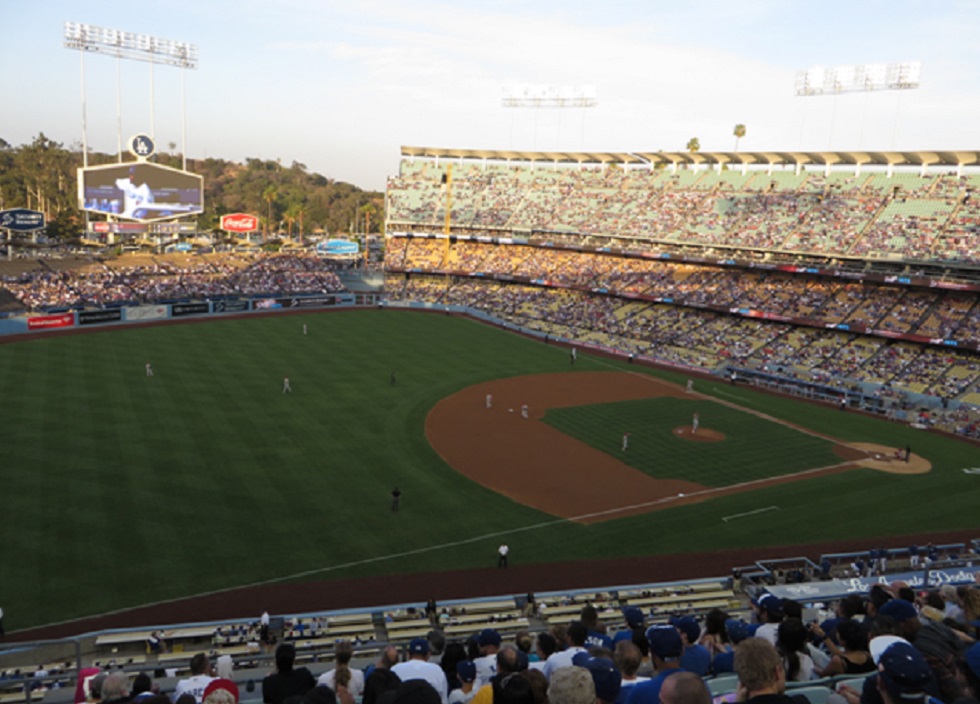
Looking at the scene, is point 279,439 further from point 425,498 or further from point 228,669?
point 228,669

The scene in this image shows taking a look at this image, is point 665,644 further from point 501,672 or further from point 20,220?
point 20,220

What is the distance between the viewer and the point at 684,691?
4.11 m

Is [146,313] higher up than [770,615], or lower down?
lower down

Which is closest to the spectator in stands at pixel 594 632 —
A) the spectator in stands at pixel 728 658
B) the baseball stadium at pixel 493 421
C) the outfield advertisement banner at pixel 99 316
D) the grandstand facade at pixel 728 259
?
the baseball stadium at pixel 493 421

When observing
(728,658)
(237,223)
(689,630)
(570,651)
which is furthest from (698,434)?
(237,223)

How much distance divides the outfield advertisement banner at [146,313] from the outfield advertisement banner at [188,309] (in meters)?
0.88

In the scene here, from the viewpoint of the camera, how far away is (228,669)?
32.8ft

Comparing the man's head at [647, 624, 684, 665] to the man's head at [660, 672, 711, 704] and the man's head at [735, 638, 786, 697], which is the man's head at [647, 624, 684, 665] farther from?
the man's head at [660, 672, 711, 704]

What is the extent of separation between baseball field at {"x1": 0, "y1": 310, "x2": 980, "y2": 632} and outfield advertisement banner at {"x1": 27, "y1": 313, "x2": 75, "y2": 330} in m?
5.02

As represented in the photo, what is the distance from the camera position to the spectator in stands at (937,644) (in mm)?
5258

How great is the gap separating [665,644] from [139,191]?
68.6 metres

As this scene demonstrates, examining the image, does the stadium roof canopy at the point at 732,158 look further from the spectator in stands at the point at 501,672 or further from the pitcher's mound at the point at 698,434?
the spectator in stands at the point at 501,672

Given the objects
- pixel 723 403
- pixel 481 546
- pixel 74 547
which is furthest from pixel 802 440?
pixel 74 547

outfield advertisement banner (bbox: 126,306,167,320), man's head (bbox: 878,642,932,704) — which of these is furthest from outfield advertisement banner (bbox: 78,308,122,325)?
man's head (bbox: 878,642,932,704)
